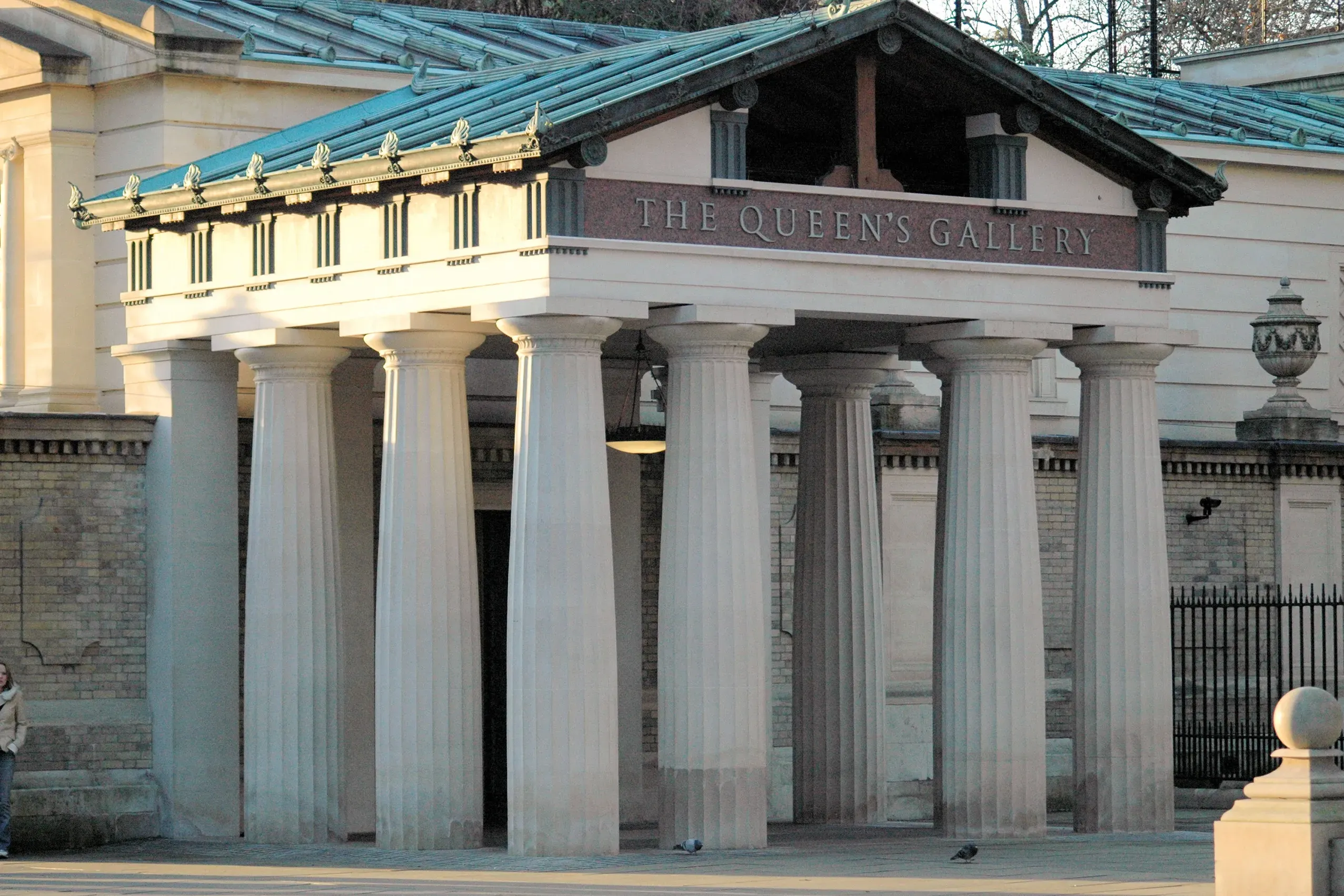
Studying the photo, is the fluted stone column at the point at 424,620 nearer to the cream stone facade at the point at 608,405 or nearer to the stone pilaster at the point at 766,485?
the cream stone facade at the point at 608,405

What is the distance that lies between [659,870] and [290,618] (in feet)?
16.6

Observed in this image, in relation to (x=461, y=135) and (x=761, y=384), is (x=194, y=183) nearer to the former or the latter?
(x=461, y=135)

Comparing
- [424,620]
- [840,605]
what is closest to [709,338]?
[424,620]

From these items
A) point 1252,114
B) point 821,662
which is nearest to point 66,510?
point 821,662

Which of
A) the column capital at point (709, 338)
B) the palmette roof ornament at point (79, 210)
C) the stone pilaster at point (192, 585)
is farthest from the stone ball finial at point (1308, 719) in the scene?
the palmette roof ornament at point (79, 210)

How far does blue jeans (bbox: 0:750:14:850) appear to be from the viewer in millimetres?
23578

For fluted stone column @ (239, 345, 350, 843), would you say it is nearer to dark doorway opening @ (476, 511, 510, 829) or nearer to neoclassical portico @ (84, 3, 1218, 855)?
neoclassical portico @ (84, 3, 1218, 855)

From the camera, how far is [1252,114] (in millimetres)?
36250

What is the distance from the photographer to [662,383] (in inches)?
1059

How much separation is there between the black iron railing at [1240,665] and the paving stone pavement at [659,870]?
5917 mm

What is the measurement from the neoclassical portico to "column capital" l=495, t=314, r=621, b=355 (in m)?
0.03

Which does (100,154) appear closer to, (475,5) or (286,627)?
(286,627)

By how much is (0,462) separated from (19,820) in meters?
3.29

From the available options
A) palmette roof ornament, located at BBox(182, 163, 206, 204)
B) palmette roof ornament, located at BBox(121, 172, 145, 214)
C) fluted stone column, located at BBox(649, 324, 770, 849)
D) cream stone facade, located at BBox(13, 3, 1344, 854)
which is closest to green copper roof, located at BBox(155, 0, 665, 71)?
cream stone facade, located at BBox(13, 3, 1344, 854)
